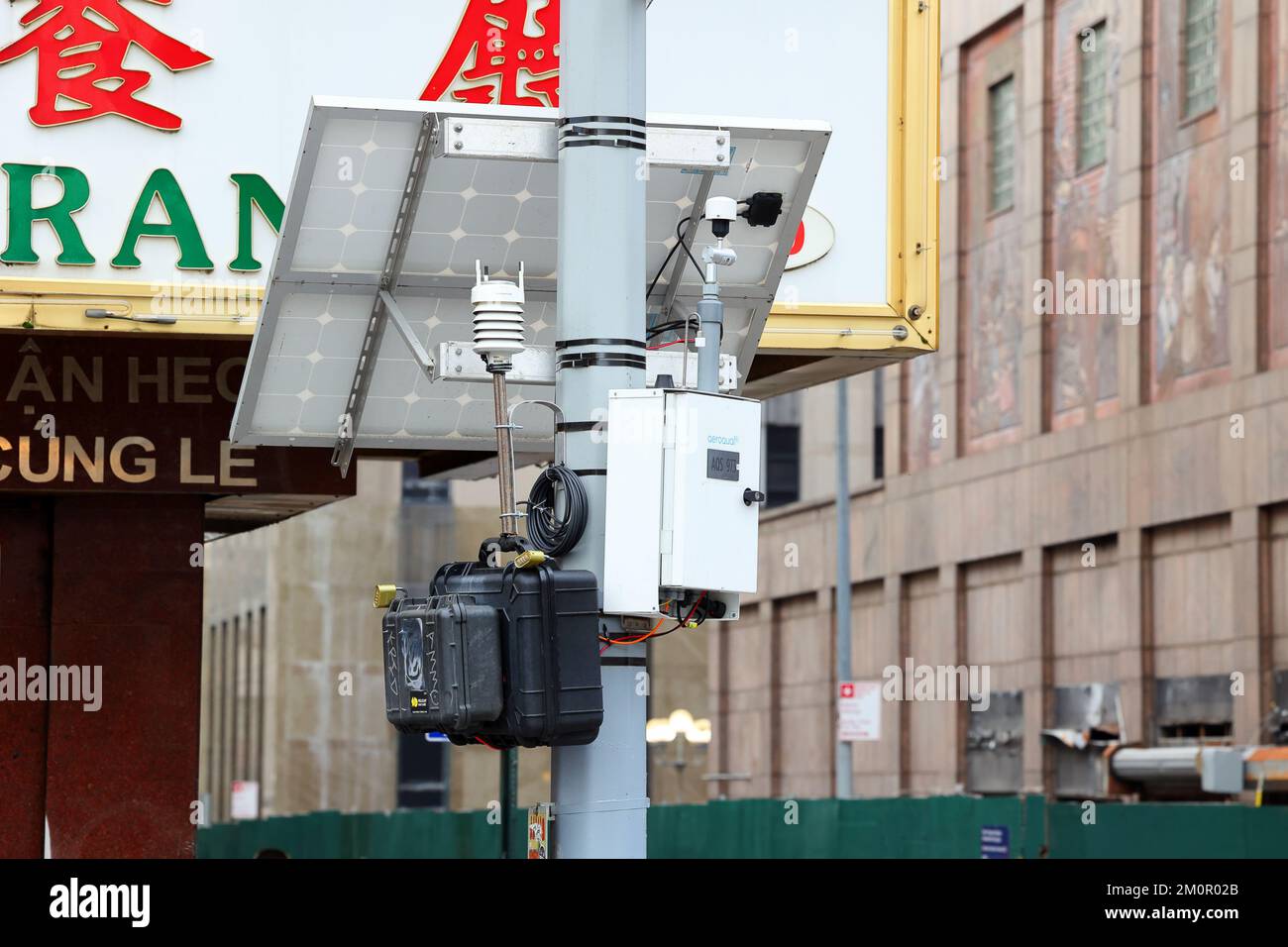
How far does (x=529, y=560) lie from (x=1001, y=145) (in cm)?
3664

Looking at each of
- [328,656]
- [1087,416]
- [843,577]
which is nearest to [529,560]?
[843,577]

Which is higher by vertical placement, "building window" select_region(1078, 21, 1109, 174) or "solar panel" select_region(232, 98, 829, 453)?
"building window" select_region(1078, 21, 1109, 174)

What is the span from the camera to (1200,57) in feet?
115

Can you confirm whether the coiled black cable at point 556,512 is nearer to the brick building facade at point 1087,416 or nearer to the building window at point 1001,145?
the brick building facade at point 1087,416

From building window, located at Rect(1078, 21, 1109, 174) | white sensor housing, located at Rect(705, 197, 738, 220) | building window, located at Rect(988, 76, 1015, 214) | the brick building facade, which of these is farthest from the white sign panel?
white sensor housing, located at Rect(705, 197, 738, 220)

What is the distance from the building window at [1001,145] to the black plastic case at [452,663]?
35555 mm

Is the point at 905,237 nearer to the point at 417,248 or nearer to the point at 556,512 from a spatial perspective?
the point at 417,248

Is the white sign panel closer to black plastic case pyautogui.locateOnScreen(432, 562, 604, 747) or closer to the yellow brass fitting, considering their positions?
black plastic case pyautogui.locateOnScreen(432, 562, 604, 747)

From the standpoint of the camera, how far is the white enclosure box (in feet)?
24.5

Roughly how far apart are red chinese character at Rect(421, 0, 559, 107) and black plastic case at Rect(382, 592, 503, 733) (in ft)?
20.2

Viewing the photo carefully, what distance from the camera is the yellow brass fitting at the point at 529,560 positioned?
709 cm

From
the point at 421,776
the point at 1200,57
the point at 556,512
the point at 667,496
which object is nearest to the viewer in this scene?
the point at 667,496
